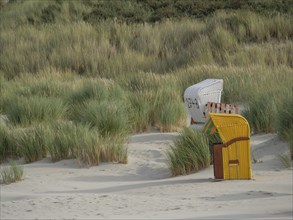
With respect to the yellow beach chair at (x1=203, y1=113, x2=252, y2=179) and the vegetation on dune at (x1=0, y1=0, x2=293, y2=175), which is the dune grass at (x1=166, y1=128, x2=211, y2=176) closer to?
the vegetation on dune at (x1=0, y1=0, x2=293, y2=175)

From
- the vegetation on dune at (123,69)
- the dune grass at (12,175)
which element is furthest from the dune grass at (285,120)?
the dune grass at (12,175)

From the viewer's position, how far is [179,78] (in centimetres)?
1798

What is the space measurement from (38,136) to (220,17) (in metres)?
14.1

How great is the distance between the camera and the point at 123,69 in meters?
22.3

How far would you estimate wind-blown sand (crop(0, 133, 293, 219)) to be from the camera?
7328 mm

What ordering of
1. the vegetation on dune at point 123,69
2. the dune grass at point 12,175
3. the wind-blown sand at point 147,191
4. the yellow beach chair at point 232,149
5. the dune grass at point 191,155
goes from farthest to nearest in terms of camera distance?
the vegetation on dune at point 123,69 < the dune grass at point 12,175 < the dune grass at point 191,155 < the yellow beach chair at point 232,149 < the wind-blown sand at point 147,191

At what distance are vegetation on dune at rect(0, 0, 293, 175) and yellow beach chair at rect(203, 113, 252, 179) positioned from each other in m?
0.74

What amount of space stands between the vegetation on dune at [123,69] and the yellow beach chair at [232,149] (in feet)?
2.42

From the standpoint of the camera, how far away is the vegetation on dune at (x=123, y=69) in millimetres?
11773

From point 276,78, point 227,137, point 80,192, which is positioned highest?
point 276,78

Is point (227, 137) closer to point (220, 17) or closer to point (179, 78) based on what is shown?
point (179, 78)

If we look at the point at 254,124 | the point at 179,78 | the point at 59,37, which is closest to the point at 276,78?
the point at 179,78

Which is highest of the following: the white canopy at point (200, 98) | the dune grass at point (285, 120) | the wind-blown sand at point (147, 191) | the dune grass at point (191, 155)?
the white canopy at point (200, 98)

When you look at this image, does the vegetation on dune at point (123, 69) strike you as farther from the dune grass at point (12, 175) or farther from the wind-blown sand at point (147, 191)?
the dune grass at point (12, 175)
